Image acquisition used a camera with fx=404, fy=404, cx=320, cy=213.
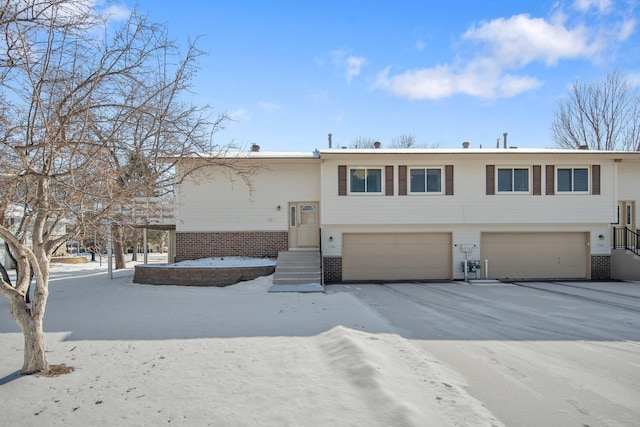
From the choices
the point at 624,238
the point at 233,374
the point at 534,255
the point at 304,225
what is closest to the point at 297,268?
the point at 304,225

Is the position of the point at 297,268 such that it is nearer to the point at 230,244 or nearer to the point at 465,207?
the point at 230,244

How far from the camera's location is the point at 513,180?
54.0 feet

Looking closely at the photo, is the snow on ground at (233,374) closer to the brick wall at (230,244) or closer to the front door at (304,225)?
the brick wall at (230,244)

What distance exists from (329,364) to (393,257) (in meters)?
11.2

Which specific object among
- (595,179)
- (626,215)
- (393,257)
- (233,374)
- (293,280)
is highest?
(595,179)

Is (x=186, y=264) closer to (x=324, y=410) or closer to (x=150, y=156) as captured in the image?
(x=150, y=156)

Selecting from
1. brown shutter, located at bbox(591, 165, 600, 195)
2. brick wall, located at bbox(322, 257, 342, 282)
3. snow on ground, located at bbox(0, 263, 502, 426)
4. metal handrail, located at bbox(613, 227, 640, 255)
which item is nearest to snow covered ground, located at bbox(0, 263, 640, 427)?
snow on ground, located at bbox(0, 263, 502, 426)

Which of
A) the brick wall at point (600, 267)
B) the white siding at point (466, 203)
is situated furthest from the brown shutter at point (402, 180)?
the brick wall at point (600, 267)

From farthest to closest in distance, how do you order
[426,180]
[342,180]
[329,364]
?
[426,180] → [342,180] → [329,364]

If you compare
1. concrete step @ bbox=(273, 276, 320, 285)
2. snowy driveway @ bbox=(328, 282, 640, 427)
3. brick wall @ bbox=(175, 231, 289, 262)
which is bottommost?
snowy driveway @ bbox=(328, 282, 640, 427)

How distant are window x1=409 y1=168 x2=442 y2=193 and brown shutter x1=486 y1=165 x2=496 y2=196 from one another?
76.1 inches

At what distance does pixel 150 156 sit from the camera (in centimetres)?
692

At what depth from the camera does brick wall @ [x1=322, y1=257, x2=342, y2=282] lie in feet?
52.9

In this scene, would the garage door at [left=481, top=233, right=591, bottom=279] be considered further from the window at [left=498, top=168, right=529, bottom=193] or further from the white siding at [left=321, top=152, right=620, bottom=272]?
the window at [left=498, top=168, right=529, bottom=193]
